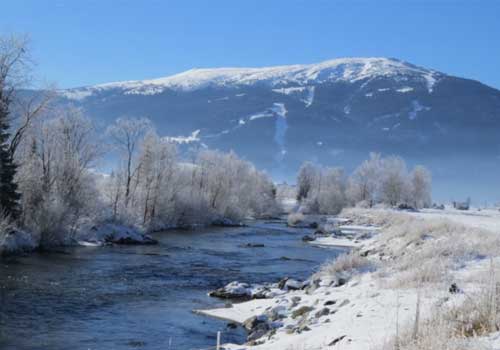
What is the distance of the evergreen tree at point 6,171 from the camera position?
39.8m

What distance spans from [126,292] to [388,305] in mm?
15032

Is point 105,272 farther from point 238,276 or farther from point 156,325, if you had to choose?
point 156,325

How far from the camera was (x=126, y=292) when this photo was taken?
25719mm

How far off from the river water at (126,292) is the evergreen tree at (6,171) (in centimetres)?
509

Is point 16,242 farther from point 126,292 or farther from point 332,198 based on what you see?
point 332,198

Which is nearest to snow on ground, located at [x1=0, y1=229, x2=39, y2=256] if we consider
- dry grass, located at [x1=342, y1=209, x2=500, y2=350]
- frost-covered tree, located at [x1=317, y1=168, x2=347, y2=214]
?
dry grass, located at [x1=342, y1=209, x2=500, y2=350]

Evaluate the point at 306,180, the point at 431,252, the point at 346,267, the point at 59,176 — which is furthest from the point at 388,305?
the point at 306,180

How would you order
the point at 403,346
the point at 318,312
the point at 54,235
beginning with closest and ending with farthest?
1. the point at 403,346
2. the point at 318,312
3. the point at 54,235

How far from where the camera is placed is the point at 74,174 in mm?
50719

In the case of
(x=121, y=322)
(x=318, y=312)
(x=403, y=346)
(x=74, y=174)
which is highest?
(x=74, y=174)

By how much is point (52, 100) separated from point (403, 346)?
39.9m

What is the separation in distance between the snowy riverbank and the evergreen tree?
24.4 m

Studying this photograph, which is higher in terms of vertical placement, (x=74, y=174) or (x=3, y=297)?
(x=74, y=174)

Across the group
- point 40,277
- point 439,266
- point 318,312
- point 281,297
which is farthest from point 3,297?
point 439,266
